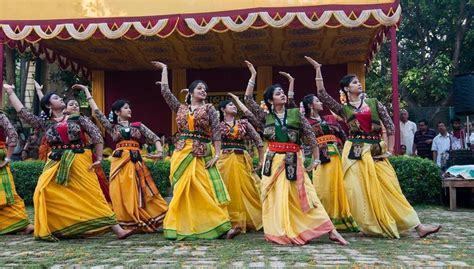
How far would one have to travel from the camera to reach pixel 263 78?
501 inches

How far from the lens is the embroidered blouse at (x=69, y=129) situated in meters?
5.70

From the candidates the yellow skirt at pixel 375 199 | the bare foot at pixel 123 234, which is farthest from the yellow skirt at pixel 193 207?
the yellow skirt at pixel 375 199

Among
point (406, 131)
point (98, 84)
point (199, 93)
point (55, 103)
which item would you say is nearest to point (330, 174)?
point (199, 93)

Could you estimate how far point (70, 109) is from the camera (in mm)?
5840

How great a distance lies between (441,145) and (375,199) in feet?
19.1

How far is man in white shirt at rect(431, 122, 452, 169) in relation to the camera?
10.4m

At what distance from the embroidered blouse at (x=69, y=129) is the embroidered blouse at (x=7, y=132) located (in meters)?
0.44

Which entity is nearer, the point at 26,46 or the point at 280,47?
the point at 26,46

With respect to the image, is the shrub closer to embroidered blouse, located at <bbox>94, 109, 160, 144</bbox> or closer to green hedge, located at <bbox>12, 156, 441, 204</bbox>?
green hedge, located at <bbox>12, 156, 441, 204</bbox>

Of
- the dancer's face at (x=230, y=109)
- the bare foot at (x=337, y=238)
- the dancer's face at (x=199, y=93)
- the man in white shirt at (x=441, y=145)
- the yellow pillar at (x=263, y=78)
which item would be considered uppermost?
the yellow pillar at (x=263, y=78)

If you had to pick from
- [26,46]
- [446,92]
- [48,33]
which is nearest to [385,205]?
[48,33]

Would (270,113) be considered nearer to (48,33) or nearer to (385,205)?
(385,205)

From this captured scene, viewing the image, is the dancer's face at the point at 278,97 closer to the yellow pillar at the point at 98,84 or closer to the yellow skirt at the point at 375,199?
the yellow skirt at the point at 375,199

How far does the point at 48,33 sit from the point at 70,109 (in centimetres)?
374
